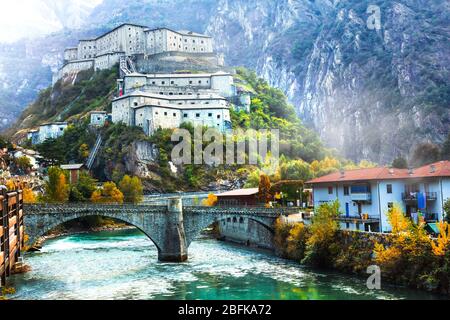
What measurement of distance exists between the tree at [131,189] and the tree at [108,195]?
1973 millimetres

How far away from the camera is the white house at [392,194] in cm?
3925

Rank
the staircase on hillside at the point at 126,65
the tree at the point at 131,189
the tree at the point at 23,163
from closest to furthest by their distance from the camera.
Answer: the tree at the point at 131,189, the tree at the point at 23,163, the staircase on hillside at the point at 126,65

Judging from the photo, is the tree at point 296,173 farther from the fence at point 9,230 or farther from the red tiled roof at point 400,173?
the fence at point 9,230

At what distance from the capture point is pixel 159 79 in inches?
4916

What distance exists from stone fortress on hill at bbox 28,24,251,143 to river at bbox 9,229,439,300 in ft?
196

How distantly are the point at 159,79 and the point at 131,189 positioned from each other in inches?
1666

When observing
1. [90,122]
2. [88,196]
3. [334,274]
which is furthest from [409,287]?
[90,122]

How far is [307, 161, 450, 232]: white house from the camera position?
39.2 metres

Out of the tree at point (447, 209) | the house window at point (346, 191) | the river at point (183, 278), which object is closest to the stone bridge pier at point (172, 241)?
the river at point (183, 278)

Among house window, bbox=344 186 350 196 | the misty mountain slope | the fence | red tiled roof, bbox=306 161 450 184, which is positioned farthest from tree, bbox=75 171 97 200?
the misty mountain slope

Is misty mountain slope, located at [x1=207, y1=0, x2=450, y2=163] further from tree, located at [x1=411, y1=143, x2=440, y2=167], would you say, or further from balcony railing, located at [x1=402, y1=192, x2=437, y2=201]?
balcony railing, located at [x1=402, y1=192, x2=437, y2=201]

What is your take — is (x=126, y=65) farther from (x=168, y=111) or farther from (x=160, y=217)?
(x=160, y=217)
